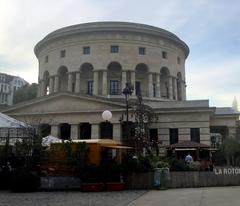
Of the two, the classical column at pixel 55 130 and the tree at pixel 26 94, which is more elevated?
the tree at pixel 26 94

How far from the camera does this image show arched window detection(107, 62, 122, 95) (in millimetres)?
54384

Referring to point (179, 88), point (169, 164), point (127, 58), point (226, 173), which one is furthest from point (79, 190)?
point (179, 88)

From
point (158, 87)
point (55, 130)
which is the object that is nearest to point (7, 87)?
point (158, 87)

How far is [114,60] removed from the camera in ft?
178

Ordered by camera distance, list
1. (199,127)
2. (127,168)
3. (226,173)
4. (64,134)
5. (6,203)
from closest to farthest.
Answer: (6,203)
(127,168)
(226,173)
(199,127)
(64,134)

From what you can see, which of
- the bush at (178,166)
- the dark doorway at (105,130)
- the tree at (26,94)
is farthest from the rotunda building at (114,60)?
the bush at (178,166)

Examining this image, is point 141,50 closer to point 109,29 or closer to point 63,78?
point 109,29

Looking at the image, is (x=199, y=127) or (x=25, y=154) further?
(x=199, y=127)

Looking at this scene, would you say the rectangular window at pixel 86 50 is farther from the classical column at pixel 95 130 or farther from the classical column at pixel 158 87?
the classical column at pixel 95 130

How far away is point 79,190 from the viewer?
21609mm

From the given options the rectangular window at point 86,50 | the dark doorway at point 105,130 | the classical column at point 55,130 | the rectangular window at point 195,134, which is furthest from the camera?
the rectangular window at point 86,50

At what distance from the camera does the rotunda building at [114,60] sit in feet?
178

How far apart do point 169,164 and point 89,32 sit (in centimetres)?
3568

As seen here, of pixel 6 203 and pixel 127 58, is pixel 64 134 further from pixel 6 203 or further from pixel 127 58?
pixel 6 203
